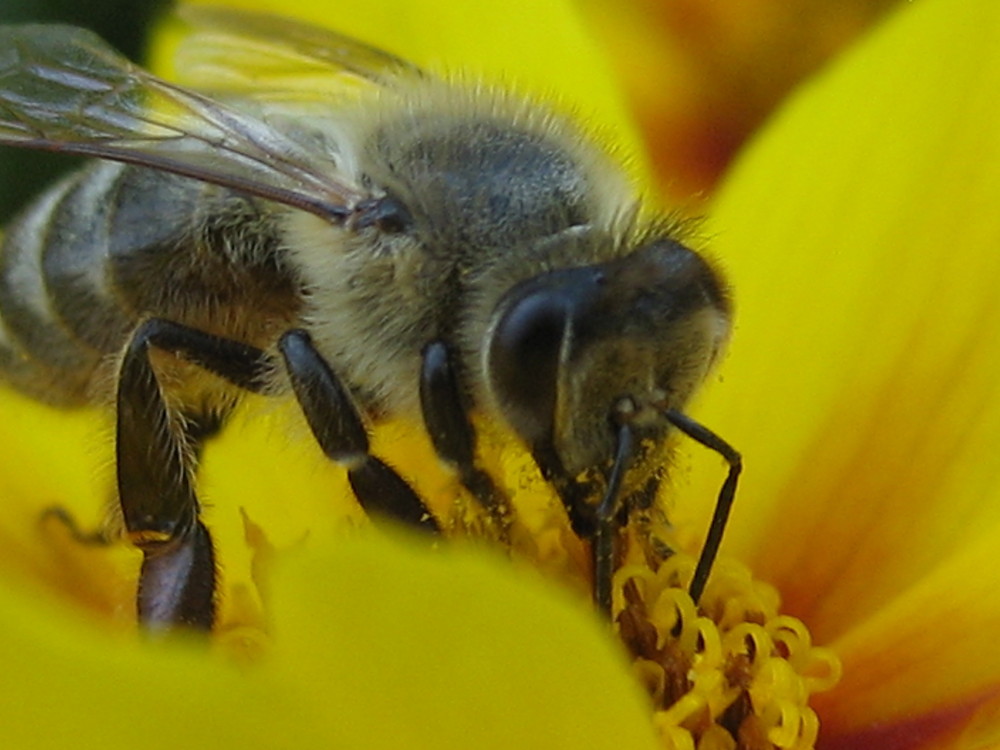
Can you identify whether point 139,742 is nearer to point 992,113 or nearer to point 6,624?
point 6,624

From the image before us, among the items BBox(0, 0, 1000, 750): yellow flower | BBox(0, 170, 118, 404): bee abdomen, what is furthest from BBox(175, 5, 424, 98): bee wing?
BBox(0, 170, 118, 404): bee abdomen

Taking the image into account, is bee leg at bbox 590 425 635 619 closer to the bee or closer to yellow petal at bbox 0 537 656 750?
the bee

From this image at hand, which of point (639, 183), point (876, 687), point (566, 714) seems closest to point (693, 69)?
point (639, 183)

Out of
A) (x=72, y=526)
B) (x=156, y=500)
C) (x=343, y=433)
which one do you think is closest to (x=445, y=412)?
(x=343, y=433)

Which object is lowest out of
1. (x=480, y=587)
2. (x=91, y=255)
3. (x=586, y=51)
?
(x=91, y=255)

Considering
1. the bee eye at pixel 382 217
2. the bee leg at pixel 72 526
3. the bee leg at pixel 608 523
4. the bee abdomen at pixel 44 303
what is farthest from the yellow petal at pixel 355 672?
the bee leg at pixel 72 526
